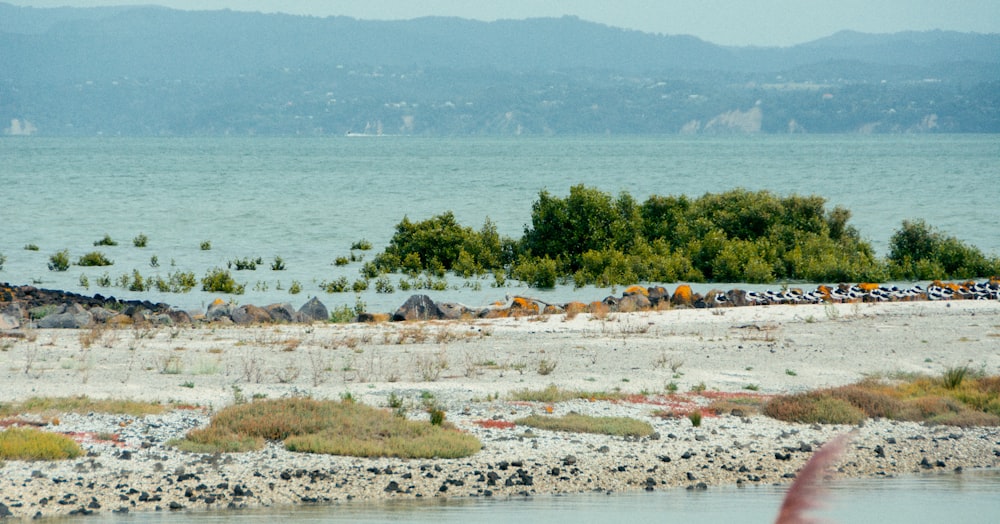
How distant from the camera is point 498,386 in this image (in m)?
17.0

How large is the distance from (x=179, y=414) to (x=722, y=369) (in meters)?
9.26

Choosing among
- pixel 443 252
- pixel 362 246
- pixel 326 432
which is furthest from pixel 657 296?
pixel 362 246

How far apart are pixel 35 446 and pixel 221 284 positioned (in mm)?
22619

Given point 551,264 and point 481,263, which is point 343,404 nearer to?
point 551,264

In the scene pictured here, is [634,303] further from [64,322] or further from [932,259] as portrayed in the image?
[932,259]

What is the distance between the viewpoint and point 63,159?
159m

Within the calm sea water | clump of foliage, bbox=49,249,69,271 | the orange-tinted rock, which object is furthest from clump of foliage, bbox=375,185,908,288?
clump of foliage, bbox=49,249,69,271

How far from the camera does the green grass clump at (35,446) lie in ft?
39.8

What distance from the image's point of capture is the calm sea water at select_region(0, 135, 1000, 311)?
41.7m

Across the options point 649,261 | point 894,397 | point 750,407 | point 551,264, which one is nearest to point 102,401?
point 750,407

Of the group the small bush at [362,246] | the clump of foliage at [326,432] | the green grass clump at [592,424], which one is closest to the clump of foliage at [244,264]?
the small bush at [362,246]

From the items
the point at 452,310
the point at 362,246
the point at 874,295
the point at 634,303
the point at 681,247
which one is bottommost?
the point at 362,246

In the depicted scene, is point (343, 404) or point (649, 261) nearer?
point (343, 404)

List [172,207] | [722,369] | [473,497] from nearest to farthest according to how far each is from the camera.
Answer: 1. [473,497]
2. [722,369]
3. [172,207]
